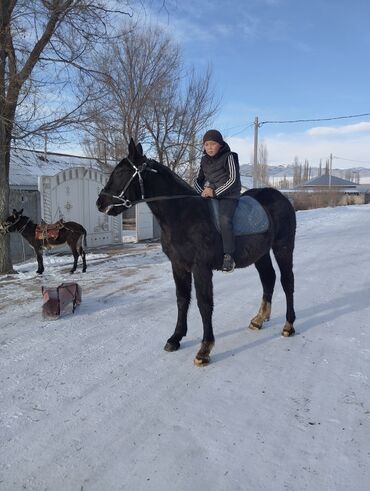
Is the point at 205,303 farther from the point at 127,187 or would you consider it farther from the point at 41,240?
the point at 41,240

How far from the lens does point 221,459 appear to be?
2578 millimetres

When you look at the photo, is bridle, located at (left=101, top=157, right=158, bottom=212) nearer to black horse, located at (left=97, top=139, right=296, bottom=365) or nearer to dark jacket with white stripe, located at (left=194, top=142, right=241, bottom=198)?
black horse, located at (left=97, top=139, right=296, bottom=365)

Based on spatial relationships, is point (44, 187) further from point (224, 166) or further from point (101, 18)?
point (224, 166)

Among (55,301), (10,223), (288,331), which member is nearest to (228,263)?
(288,331)

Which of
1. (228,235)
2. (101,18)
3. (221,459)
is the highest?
(101,18)

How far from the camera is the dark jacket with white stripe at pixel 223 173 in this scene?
4.28 metres

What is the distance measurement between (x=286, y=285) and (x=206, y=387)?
203 centimetres

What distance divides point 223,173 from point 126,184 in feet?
3.52

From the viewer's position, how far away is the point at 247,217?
449 centimetres

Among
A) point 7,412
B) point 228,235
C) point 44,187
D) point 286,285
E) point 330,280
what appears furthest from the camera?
point 44,187

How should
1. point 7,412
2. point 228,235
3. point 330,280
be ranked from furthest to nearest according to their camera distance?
point 330,280
point 228,235
point 7,412

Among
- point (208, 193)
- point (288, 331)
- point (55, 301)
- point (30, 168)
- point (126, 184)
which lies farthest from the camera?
point (30, 168)

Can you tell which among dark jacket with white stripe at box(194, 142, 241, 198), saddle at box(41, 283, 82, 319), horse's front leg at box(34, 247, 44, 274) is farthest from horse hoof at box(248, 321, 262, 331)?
horse's front leg at box(34, 247, 44, 274)

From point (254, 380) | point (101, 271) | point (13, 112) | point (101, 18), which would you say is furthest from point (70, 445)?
point (101, 18)
